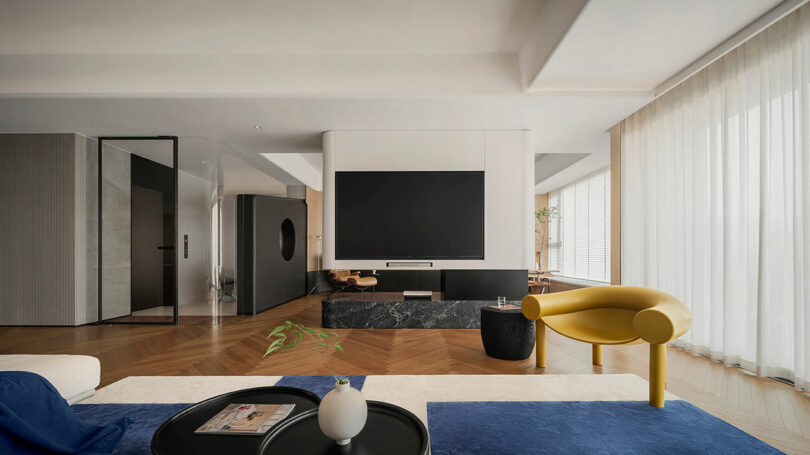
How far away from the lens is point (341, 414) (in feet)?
4.01

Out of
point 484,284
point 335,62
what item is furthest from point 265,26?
point 484,284

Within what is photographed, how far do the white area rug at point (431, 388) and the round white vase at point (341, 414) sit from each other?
99 centimetres

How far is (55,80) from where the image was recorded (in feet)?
11.9

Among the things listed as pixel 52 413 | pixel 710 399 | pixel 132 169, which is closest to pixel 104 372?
pixel 52 413

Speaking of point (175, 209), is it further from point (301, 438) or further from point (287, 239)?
point (301, 438)

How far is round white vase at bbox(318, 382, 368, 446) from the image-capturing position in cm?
122

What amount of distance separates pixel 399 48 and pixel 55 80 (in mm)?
3282

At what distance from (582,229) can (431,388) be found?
686 cm

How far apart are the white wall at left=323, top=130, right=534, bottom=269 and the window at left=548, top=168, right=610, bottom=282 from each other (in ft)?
11.6

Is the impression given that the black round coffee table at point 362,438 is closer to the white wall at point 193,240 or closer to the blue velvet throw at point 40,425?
the blue velvet throw at point 40,425

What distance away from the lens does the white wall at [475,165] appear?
460 cm

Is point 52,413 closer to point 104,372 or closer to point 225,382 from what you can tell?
point 225,382

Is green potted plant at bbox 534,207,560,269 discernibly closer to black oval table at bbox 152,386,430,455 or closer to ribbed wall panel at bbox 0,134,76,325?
black oval table at bbox 152,386,430,455

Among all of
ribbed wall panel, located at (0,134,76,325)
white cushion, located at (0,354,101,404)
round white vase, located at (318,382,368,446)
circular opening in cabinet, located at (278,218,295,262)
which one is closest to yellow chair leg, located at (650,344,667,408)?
round white vase, located at (318,382,368,446)
